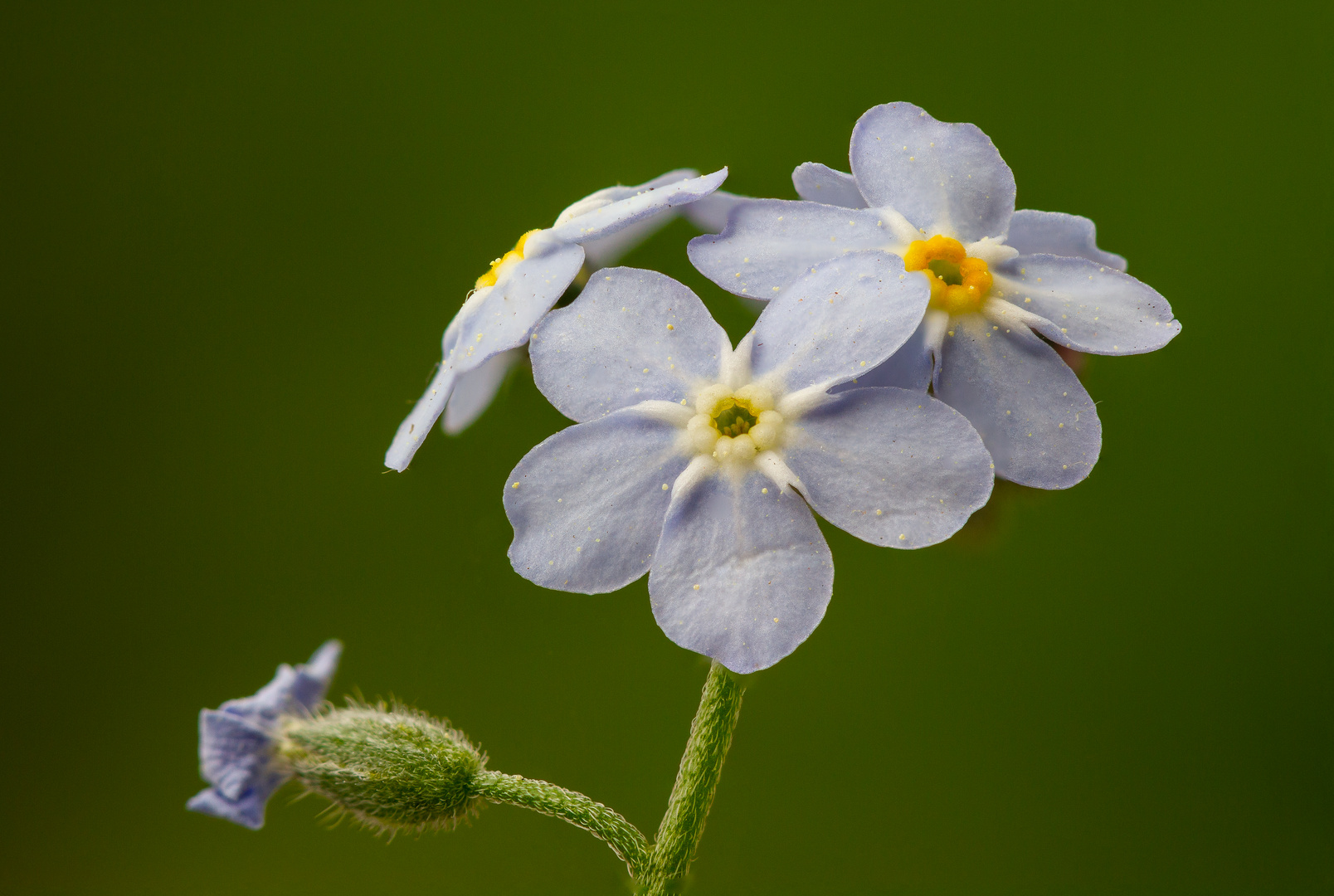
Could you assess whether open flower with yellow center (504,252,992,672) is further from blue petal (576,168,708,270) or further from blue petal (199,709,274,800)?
blue petal (199,709,274,800)

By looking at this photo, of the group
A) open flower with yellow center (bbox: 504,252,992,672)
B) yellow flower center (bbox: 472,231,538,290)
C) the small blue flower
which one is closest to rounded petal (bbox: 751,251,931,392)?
open flower with yellow center (bbox: 504,252,992,672)

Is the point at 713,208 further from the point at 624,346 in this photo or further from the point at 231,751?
the point at 231,751

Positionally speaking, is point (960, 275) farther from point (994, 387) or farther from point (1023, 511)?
point (1023, 511)

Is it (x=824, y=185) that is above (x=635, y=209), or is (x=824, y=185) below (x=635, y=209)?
above

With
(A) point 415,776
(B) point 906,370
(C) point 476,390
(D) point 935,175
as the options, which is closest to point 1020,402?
(B) point 906,370

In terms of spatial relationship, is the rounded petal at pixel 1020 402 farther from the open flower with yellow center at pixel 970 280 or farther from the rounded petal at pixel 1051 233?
the rounded petal at pixel 1051 233

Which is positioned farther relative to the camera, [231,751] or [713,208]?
[231,751]
